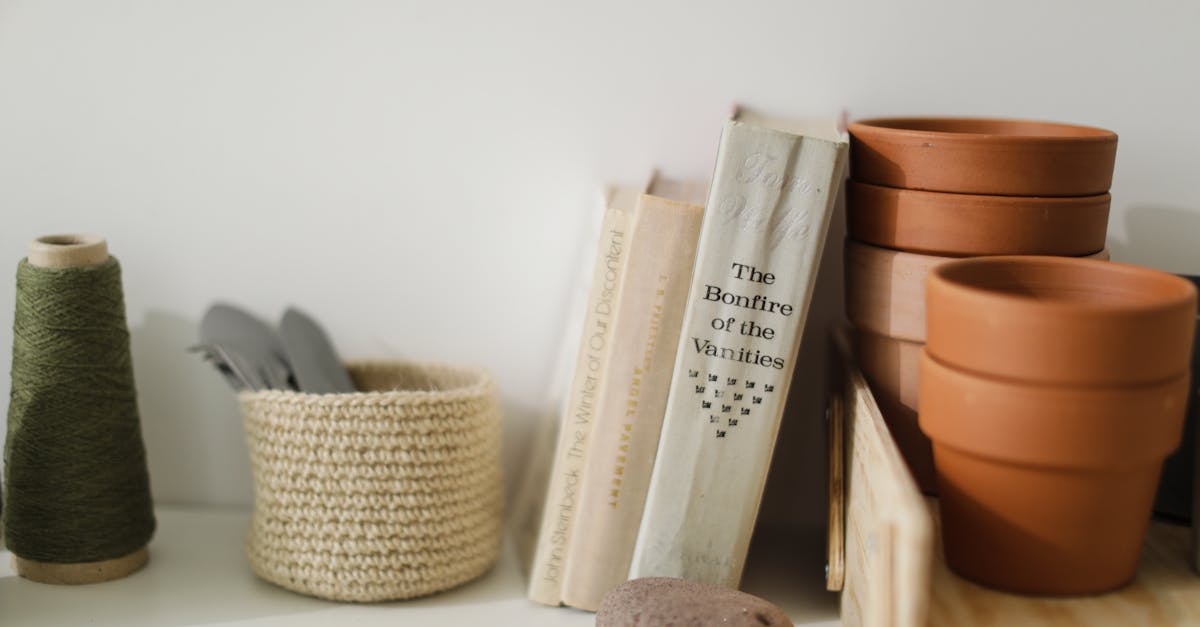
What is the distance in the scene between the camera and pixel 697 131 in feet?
3.00

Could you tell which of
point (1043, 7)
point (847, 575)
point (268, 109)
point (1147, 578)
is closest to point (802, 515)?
point (847, 575)

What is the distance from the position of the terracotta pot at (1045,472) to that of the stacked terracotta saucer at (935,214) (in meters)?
0.12

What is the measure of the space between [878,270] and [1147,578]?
10.0 inches

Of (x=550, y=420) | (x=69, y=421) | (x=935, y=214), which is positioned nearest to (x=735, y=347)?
(x=935, y=214)

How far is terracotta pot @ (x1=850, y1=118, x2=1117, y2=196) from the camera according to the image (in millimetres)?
678

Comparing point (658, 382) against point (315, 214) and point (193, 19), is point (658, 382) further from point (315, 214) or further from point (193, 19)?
point (193, 19)

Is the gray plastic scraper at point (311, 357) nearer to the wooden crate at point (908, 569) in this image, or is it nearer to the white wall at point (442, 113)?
the white wall at point (442, 113)

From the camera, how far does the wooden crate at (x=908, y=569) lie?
52cm

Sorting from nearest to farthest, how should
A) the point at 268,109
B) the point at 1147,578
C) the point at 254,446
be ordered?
the point at 1147,578 → the point at 254,446 → the point at 268,109

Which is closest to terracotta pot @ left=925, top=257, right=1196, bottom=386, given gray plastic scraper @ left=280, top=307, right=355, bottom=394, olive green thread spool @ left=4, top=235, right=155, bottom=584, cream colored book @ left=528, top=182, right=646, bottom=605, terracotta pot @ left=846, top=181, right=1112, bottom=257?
terracotta pot @ left=846, top=181, right=1112, bottom=257

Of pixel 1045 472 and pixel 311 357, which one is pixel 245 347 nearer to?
pixel 311 357

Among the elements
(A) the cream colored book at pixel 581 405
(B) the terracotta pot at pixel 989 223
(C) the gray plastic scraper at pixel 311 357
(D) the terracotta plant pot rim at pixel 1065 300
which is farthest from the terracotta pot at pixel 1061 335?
(C) the gray plastic scraper at pixel 311 357

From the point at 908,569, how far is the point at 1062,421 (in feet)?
0.40

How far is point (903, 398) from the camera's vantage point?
2.41ft
